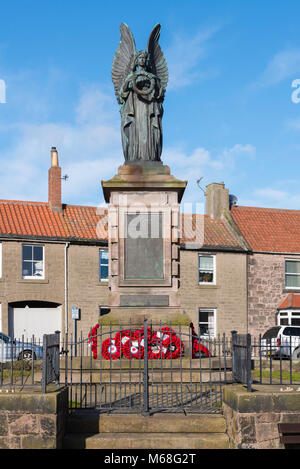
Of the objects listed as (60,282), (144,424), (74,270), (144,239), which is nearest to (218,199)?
(74,270)

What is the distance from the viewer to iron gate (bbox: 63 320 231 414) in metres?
9.81

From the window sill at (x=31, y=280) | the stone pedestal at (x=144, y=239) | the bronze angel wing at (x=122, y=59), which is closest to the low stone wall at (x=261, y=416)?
the stone pedestal at (x=144, y=239)

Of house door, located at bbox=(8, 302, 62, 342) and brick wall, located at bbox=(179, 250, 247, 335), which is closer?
house door, located at bbox=(8, 302, 62, 342)

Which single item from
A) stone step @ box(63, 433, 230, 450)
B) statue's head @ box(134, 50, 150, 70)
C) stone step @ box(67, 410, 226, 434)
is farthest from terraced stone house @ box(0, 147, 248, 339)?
stone step @ box(63, 433, 230, 450)

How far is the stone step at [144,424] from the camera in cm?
909

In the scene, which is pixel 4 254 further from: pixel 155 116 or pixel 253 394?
pixel 253 394

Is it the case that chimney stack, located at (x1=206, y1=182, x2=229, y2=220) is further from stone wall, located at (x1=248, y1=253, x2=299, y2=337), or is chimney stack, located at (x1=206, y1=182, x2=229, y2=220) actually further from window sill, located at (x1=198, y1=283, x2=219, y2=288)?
window sill, located at (x1=198, y1=283, x2=219, y2=288)

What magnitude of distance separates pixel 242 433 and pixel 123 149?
337 inches

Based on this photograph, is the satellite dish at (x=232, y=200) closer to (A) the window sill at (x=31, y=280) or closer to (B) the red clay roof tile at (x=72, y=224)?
(B) the red clay roof tile at (x=72, y=224)

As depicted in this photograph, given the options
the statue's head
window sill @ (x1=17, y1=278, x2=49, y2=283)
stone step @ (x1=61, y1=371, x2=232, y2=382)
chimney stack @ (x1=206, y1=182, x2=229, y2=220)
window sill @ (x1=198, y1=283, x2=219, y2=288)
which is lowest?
stone step @ (x1=61, y1=371, x2=232, y2=382)

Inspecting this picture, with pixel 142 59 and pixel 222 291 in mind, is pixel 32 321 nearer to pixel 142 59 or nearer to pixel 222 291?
pixel 222 291

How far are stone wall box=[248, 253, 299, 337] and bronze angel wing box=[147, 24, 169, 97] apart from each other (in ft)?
63.0

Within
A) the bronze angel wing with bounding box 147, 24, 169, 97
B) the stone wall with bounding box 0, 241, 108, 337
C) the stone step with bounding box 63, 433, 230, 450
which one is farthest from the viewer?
the stone wall with bounding box 0, 241, 108, 337
